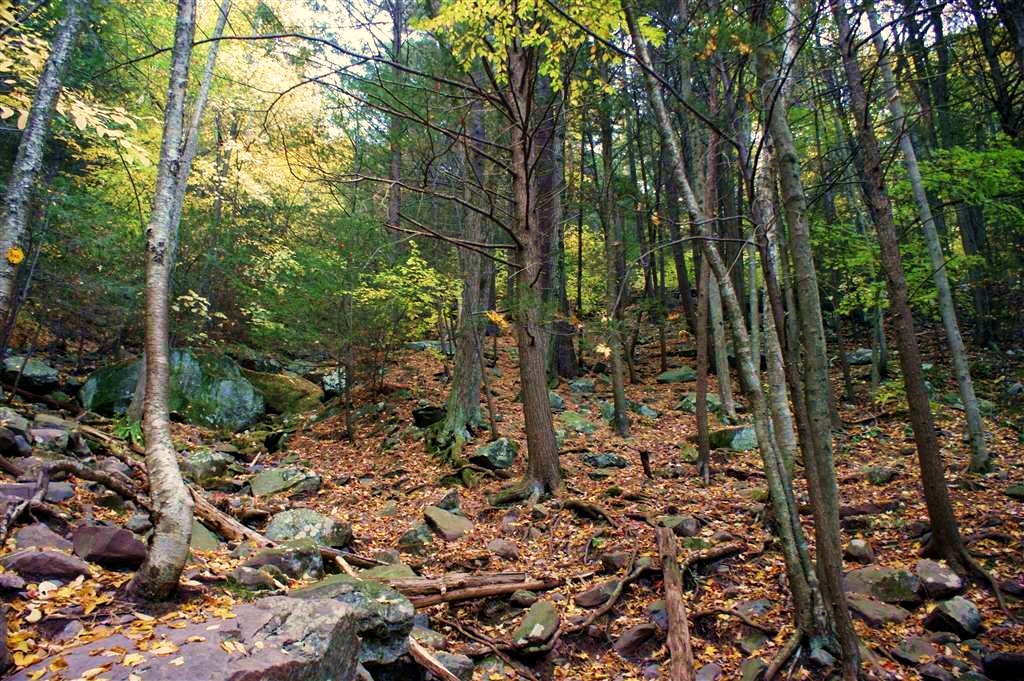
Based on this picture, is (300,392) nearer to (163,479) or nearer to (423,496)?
(423,496)

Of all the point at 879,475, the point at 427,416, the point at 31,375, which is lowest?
the point at 879,475

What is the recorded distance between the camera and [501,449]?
→ 30.9 ft

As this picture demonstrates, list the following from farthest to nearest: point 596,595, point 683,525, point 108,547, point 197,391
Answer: point 197,391 < point 683,525 < point 596,595 < point 108,547

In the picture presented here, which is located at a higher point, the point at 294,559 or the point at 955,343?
the point at 955,343

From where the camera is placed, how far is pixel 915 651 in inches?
166

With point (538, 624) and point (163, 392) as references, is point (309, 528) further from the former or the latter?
point (163, 392)

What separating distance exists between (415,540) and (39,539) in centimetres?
384

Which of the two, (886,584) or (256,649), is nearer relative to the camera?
(256,649)

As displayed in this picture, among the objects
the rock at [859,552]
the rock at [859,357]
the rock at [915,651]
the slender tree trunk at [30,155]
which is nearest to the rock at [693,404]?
the rock at [859,357]

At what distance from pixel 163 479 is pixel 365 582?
1.81 meters

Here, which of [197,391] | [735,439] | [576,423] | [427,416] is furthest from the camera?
[197,391]

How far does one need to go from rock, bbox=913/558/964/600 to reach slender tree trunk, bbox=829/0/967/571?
286mm

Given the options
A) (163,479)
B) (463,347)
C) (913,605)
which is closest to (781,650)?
(913,605)

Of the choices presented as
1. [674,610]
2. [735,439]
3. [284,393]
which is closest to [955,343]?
[735,439]
